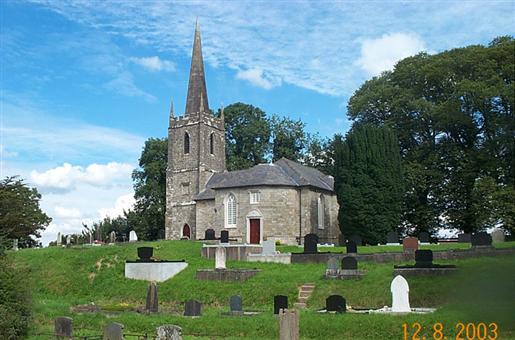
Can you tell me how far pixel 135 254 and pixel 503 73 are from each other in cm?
2649

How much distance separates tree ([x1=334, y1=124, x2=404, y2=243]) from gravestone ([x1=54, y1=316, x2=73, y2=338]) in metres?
26.2

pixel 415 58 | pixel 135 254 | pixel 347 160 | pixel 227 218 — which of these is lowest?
pixel 135 254

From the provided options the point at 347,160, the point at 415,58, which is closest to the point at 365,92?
the point at 415,58

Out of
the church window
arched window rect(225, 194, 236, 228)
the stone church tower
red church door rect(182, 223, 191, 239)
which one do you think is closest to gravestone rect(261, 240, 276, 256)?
the church window

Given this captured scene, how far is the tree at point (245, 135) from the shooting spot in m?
67.0

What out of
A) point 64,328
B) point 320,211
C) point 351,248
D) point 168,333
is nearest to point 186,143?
point 320,211

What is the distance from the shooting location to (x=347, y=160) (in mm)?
42094

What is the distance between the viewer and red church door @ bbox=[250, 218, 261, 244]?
43.8 m

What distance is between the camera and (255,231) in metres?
44.0

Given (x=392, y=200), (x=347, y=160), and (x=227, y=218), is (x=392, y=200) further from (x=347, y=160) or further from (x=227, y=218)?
(x=227, y=218)

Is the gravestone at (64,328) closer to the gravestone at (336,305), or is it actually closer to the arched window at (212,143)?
the gravestone at (336,305)

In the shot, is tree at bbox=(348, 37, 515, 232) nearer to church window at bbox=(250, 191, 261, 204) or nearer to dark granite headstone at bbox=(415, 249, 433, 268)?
church window at bbox=(250, 191, 261, 204)

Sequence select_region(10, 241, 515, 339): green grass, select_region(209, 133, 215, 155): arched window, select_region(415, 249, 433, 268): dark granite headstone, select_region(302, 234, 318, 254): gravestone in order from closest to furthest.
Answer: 1. select_region(10, 241, 515, 339): green grass
2. select_region(415, 249, 433, 268): dark granite headstone
3. select_region(302, 234, 318, 254): gravestone
4. select_region(209, 133, 215, 155): arched window

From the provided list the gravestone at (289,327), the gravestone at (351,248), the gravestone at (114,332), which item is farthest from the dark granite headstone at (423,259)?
the gravestone at (114,332)
